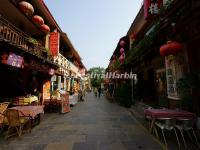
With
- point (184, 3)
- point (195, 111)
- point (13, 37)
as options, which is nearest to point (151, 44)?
point (184, 3)

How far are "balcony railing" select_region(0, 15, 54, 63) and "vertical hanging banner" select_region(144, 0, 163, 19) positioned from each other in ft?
19.3

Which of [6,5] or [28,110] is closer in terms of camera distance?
[28,110]

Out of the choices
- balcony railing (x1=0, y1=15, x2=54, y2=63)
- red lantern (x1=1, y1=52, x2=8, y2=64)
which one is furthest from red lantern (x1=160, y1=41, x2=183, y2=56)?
red lantern (x1=1, y1=52, x2=8, y2=64)

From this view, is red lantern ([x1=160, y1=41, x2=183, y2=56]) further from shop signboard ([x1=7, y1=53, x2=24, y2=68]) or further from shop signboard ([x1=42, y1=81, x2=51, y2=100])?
shop signboard ([x1=42, y1=81, x2=51, y2=100])

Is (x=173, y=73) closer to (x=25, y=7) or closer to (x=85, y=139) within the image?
(x=85, y=139)

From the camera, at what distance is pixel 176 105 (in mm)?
6660

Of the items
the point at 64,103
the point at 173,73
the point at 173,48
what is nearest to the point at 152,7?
the point at 173,73

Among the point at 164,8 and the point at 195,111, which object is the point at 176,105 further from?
the point at 164,8

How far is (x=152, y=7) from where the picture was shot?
766 cm

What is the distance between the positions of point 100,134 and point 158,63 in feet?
17.6

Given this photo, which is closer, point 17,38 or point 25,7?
point 25,7

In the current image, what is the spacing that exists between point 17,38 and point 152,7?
6.80 metres

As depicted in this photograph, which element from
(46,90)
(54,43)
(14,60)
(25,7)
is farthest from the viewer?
(46,90)

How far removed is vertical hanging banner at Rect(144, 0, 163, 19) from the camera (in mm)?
7588
